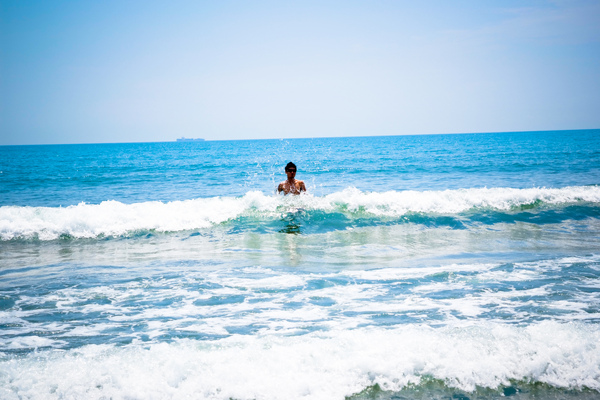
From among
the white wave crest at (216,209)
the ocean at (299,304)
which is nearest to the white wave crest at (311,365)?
the ocean at (299,304)

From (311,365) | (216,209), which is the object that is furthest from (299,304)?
(216,209)

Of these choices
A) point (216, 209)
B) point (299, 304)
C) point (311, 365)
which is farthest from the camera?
point (216, 209)

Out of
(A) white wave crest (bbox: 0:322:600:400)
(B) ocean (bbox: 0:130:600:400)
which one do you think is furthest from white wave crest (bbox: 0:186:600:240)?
(A) white wave crest (bbox: 0:322:600:400)

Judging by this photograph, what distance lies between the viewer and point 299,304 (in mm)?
5410

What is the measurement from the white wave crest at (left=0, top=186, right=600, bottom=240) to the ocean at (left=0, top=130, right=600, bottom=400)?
103mm

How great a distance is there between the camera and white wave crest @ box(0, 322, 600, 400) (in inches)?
135

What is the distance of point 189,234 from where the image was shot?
11000 millimetres

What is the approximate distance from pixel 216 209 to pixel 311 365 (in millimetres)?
10025

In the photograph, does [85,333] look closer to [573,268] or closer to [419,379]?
[419,379]

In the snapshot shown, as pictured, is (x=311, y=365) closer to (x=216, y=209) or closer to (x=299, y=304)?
(x=299, y=304)

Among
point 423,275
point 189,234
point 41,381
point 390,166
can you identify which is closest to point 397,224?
point 423,275

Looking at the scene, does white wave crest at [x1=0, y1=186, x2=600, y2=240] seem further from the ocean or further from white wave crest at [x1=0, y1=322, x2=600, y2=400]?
white wave crest at [x1=0, y1=322, x2=600, y2=400]

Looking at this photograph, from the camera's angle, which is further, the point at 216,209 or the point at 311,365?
the point at 216,209

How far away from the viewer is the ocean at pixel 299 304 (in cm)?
355
